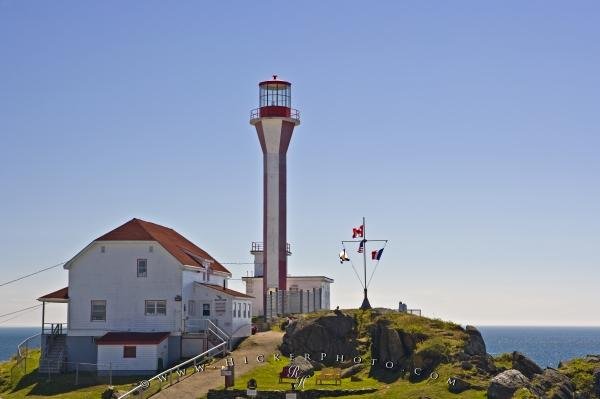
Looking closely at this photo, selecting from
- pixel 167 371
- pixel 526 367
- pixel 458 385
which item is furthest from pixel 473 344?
pixel 167 371

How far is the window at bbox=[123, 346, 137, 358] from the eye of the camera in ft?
208

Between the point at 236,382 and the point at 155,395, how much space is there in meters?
4.75

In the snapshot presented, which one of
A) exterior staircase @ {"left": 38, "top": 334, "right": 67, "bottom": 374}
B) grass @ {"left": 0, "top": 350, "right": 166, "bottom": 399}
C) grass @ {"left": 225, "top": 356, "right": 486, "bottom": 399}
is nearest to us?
grass @ {"left": 225, "top": 356, "right": 486, "bottom": 399}

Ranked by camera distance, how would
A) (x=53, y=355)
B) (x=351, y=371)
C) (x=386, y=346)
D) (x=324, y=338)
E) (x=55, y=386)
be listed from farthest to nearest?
(x=53, y=355) < (x=324, y=338) < (x=55, y=386) < (x=386, y=346) < (x=351, y=371)

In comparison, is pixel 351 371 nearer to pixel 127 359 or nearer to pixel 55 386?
pixel 127 359

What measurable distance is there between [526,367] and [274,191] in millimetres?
34714

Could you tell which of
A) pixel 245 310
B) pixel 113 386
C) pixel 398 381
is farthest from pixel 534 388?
pixel 245 310

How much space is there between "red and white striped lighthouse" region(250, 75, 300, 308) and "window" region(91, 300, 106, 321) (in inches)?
749

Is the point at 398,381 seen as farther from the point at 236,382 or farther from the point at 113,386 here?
the point at 113,386

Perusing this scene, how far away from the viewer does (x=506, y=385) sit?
157ft

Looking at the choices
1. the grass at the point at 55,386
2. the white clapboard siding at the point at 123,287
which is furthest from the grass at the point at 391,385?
the white clapboard siding at the point at 123,287

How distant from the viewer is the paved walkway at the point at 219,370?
173 ft

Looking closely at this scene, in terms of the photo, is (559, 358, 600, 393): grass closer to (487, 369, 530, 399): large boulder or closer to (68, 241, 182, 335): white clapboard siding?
(487, 369, 530, 399): large boulder

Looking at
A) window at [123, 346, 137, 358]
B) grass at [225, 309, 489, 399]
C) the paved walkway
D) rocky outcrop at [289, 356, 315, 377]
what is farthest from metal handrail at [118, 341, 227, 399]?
rocky outcrop at [289, 356, 315, 377]
